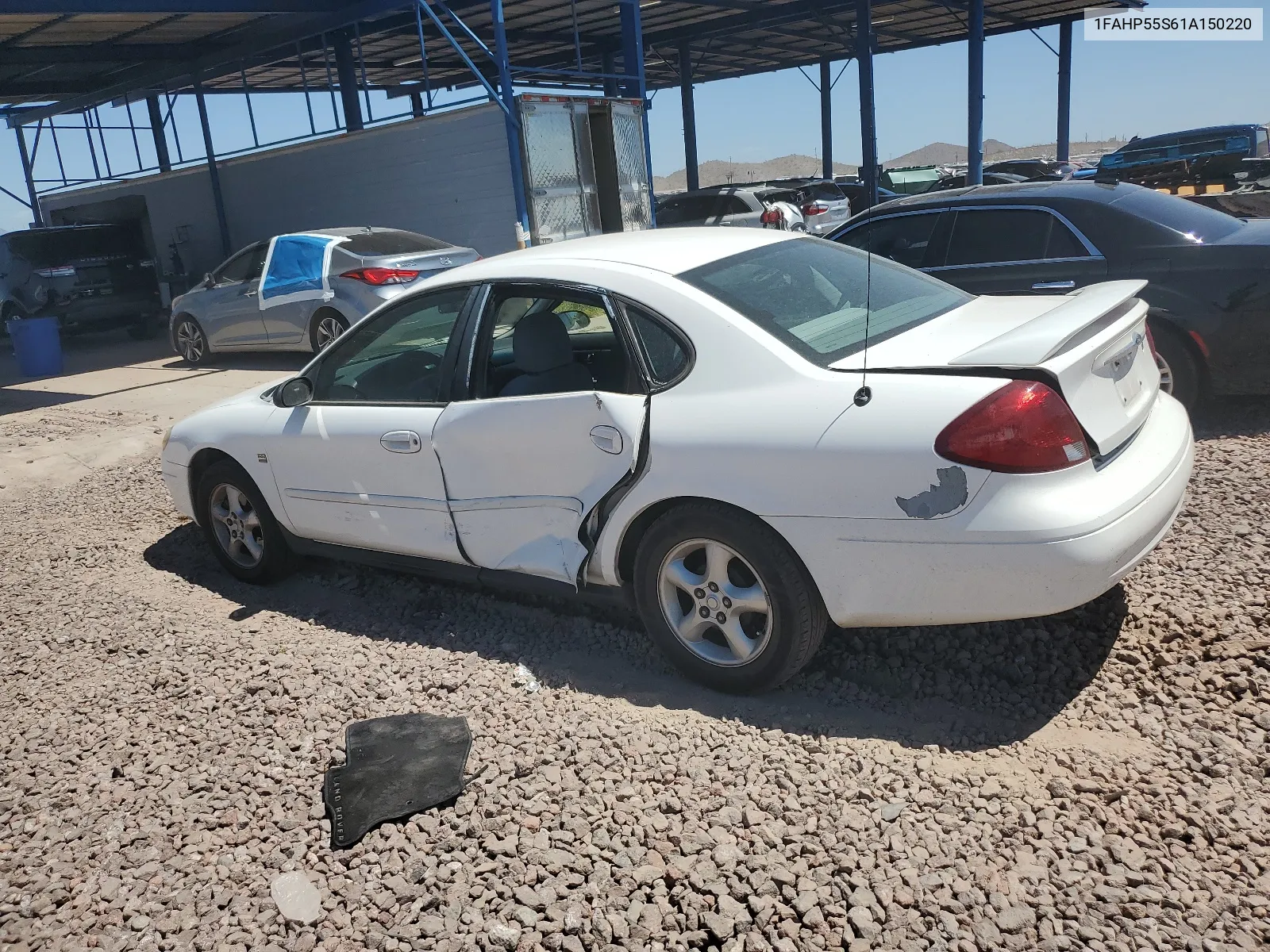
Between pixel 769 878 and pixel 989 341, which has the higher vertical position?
pixel 989 341

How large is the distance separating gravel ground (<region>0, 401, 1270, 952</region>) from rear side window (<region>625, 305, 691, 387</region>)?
1.13 metres

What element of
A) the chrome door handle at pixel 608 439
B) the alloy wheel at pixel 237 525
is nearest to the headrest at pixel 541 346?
the chrome door handle at pixel 608 439

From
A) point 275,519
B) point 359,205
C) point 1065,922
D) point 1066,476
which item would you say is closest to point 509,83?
point 359,205

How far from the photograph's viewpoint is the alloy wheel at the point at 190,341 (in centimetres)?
1384

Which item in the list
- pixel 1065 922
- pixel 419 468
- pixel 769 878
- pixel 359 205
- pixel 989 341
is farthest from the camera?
pixel 359 205

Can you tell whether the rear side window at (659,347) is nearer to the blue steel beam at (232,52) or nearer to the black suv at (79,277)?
the blue steel beam at (232,52)

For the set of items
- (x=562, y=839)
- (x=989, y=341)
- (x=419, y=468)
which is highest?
(x=989, y=341)

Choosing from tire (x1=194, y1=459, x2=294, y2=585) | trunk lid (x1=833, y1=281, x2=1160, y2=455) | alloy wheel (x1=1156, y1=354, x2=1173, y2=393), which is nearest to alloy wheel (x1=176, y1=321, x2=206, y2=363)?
tire (x1=194, y1=459, x2=294, y2=585)

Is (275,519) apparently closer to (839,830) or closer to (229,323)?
(839,830)

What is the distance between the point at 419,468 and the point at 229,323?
10.0m

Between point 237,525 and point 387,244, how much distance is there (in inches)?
294

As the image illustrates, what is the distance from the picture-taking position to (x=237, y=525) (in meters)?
5.26

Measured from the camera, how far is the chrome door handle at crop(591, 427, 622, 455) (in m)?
3.63

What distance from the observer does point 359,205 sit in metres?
17.6
